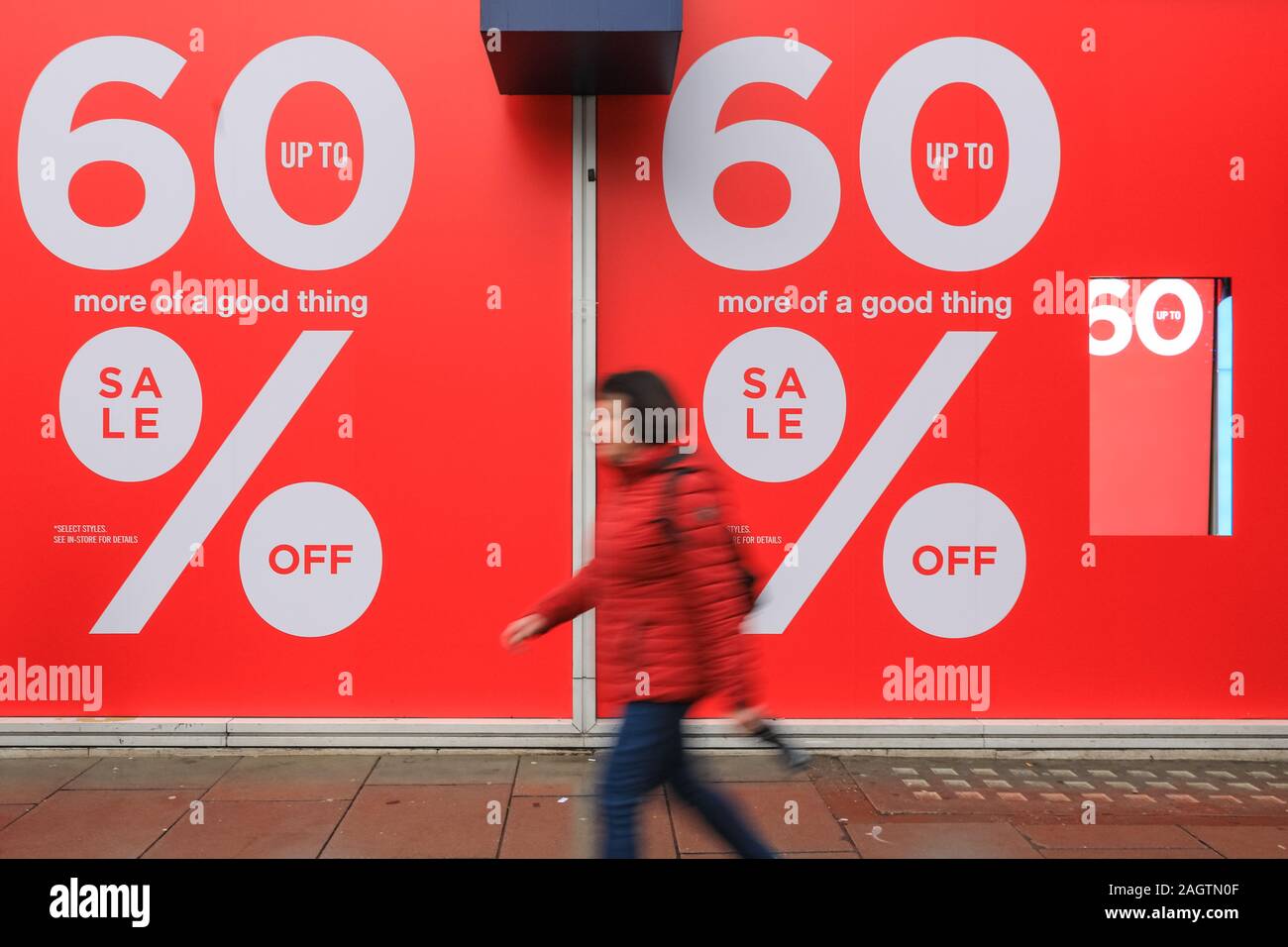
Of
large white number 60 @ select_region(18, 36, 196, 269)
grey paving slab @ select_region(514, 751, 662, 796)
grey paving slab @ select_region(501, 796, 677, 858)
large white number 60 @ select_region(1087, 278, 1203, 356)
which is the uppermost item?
large white number 60 @ select_region(18, 36, 196, 269)

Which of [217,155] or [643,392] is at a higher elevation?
[217,155]

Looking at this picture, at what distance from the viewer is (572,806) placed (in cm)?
475

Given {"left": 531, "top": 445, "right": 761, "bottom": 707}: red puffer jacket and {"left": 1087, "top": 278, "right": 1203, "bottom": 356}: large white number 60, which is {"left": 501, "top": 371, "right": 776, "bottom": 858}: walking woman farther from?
{"left": 1087, "top": 278, "right": 1203, "bottom": 356}: large white number 60

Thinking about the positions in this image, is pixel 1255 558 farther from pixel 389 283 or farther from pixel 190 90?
pixel 190 90

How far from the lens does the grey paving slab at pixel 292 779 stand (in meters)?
4.89

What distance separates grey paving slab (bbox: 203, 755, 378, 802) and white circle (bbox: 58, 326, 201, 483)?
1.75 m

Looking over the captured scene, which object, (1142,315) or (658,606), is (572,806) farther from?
(1142,315)

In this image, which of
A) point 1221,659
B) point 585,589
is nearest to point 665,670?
point 585,589

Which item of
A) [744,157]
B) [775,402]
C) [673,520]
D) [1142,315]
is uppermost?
[744,157]

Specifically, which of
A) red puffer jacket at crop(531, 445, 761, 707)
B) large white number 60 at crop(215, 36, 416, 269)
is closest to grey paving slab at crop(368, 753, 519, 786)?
red puffer jacket at crop(531, 445, 761, 707)

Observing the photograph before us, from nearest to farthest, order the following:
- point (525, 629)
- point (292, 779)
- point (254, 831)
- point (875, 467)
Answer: point (525, 629) → point (254, 831) → point (292, 779) → point (875, 467)

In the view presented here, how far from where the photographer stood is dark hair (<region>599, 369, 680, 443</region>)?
316 cm

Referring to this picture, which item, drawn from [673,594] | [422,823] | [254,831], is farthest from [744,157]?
[254,831]

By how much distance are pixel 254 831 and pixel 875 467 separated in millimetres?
3740
